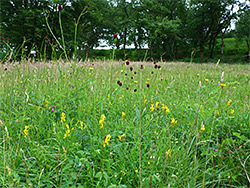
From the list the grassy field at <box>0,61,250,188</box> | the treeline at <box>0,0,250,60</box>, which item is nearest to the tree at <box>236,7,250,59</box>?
the treeline at <box>0,0,250,60</box>

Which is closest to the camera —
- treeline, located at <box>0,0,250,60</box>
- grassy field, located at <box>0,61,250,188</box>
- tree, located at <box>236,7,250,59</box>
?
grassy field, located at <box>0,61,250,188</box>

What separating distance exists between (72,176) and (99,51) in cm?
3917

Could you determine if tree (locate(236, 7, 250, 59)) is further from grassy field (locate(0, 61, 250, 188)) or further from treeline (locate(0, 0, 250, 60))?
grassy field (locate(0, 61, 250, 188))

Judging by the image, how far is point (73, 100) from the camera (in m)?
1.95

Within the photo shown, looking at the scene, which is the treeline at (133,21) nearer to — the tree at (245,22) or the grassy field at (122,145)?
the tree at (245,22)

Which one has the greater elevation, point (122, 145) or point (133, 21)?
point (133, 21)

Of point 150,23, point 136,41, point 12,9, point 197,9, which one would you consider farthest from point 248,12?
point 12,9

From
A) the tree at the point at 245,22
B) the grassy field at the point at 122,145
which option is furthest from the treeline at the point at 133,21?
the grassy field at the point at 122,145

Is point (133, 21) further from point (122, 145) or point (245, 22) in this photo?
point (122, 145)

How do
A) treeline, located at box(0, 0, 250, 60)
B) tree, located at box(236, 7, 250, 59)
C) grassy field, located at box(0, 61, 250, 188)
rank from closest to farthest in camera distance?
grassy field, located at box(0, 61, 250, 188) → treeline, located at box(0, 0, 250, 60) → tree, located at box(236, 7, 250, 59)

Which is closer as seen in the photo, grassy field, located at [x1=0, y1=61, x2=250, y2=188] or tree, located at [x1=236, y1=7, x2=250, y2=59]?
grassy field, located at [x1=0, y1=61, x2=250, y2=188]

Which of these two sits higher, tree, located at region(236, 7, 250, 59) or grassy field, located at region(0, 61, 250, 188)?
tree, located at region(236, 7, 250, 59)

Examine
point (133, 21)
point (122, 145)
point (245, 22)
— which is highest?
point (133, 21)

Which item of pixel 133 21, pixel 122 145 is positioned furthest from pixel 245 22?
pixel 122 145
